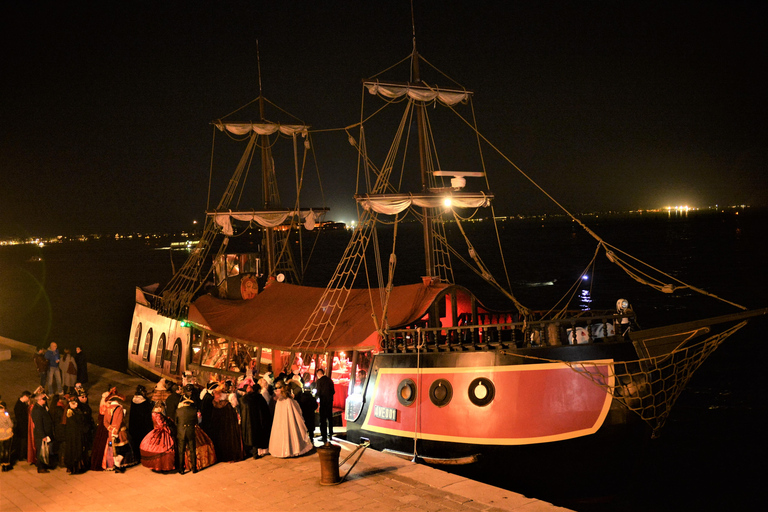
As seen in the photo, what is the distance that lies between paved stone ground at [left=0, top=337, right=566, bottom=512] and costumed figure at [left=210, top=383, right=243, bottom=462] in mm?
188

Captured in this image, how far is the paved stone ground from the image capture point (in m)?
9.17

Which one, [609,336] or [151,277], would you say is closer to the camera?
[609,336]

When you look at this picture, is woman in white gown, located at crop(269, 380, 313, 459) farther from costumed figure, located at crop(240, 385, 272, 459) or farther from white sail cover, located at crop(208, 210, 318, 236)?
white sail cover, located at crop(208, 210, 318, 236)

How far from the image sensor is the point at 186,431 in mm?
10430

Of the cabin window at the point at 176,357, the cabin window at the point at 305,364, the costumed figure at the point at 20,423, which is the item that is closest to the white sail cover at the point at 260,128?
the cabin window at the point at 176,357

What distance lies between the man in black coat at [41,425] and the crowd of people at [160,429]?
15mm

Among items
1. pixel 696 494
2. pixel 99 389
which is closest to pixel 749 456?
pixel 696 494

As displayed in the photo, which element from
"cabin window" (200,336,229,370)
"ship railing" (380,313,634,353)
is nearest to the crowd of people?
"ship railing" (380,313,634,353)

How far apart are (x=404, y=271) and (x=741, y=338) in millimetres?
55338

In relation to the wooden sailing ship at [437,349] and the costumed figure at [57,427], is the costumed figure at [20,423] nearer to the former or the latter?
the costumed figure at [57,427]

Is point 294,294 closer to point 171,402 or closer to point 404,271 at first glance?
point 171,402

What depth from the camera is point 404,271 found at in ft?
283

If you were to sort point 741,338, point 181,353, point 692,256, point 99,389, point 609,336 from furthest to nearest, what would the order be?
point 692,256 < point 741,338 < point 181,353 < point 99,389 < point 609,336

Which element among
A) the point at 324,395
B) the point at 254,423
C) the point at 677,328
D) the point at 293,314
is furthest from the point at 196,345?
the point at 677,328
